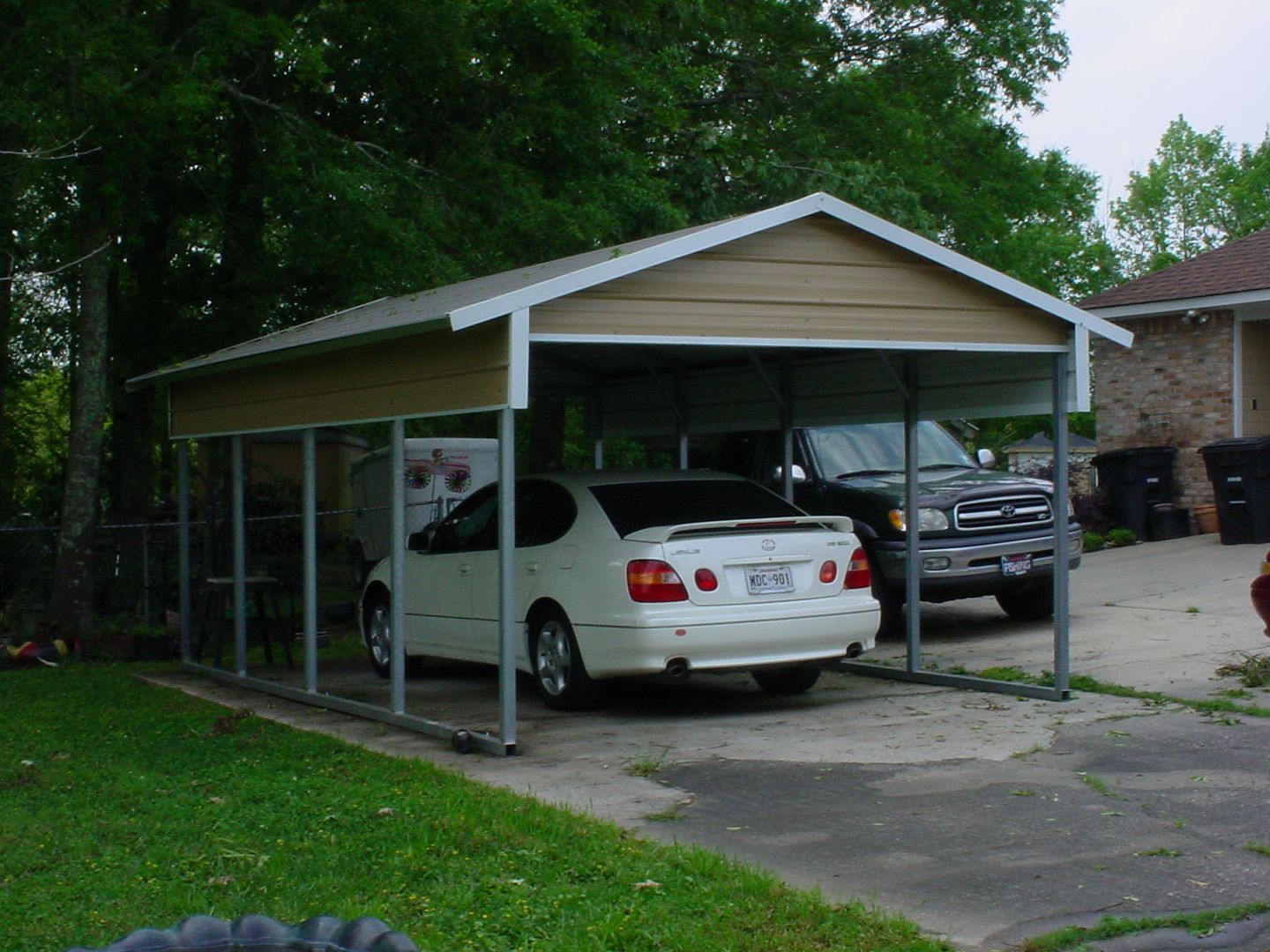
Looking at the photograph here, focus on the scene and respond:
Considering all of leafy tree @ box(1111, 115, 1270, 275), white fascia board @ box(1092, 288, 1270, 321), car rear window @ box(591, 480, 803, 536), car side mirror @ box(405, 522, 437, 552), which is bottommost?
car side mirror @ box(405, 522, 437, 552)

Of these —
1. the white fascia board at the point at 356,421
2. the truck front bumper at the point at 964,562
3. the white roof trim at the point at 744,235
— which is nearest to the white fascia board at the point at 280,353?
the white roof trim at the point at 744,235

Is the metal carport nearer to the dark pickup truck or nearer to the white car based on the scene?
the white car

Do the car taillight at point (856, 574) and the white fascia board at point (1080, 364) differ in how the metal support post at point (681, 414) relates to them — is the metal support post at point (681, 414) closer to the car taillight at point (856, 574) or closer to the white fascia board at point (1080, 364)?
the car taillight at point (856, 574)

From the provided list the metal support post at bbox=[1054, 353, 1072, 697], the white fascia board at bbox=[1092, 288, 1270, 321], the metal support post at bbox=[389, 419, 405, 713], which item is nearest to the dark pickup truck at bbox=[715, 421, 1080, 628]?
the metal support post at bbox=[1054, 353, 1072, 697]

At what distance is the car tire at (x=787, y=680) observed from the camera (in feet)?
34.9

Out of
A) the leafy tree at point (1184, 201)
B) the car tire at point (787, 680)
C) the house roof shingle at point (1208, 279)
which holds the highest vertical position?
the leafy tree at point (1184, 201)

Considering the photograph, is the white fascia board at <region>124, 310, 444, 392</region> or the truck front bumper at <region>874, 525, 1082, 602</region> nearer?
the white fascia board at <region>124, 310, 444, 392</region>

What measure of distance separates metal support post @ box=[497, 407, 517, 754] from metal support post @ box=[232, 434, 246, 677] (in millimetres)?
4077

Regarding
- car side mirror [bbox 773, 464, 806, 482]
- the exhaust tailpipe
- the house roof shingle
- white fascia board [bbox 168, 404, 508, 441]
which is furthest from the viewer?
the house roof shingle

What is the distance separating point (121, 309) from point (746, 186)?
8.76 metres

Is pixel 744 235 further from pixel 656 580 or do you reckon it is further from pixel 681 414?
pixel 681 414

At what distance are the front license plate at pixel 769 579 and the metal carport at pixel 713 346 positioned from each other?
142 centimetres

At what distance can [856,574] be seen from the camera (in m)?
10.0

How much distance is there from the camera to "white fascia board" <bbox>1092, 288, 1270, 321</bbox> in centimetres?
1908
